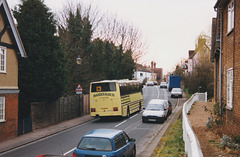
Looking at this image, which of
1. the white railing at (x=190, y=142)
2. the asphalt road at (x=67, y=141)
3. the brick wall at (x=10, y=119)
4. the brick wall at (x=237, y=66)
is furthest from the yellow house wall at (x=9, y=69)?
the brick wall at (x=237, y=66)

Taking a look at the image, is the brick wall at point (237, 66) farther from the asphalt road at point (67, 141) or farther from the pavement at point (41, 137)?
the asphalt road at point (67, 141)

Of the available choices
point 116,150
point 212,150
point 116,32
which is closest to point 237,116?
point 212,150

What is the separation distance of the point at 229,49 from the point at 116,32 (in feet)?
100

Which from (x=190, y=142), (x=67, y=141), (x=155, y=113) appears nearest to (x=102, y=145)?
(x=190, y=142)

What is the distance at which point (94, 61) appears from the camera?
112 ft

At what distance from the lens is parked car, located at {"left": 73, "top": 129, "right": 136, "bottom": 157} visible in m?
8.17

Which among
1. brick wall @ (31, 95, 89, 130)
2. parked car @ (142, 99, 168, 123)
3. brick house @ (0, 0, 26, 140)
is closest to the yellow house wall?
brick house @ (0, 0, 26, 140)

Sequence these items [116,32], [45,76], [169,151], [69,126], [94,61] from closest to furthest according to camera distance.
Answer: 1. [169,151]
2. [45,76]
3. [69,126]
4. [94,61]
5. [116,32]

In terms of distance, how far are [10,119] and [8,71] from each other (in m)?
3.01

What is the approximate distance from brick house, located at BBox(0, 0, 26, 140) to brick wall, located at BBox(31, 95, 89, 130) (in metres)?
1.96

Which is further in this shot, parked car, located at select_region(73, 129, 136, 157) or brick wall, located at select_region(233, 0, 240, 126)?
brick wall, located at select_region(233, 0, 240, 126)

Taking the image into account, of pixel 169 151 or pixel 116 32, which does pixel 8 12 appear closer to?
pixel 169 151

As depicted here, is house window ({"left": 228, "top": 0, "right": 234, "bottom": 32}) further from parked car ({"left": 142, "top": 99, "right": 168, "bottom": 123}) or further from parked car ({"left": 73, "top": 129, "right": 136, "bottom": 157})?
parked car ({"left": 142, "top": 99, "right": 168, "bottom": 123})

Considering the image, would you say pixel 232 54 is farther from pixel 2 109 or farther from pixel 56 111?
pixel 56 111
